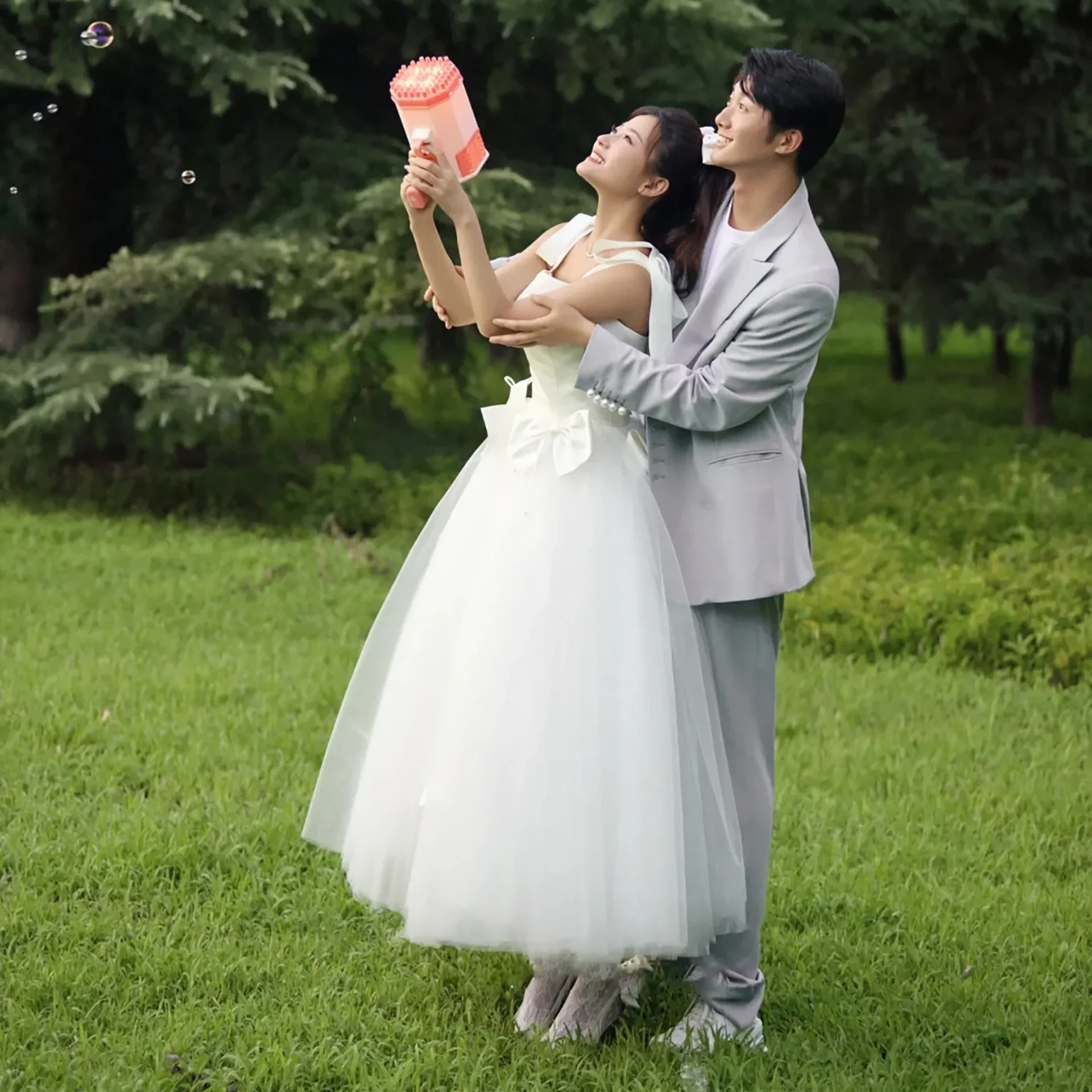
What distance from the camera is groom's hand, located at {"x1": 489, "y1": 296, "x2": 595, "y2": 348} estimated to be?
10.6ft

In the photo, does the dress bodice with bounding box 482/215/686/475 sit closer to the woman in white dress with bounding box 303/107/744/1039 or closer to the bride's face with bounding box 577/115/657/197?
the woman in white dress with bounding box 303/107/744/1039

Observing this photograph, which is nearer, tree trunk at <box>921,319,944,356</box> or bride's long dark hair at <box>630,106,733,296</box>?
bride's long dark hair at <box>630,106,733,296</box>

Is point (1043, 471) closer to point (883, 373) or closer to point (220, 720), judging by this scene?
point (220, 720)

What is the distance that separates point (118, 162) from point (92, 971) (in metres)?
7.73

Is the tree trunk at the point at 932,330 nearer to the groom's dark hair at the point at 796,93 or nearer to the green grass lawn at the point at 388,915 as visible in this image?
the green grass lawn at the point at 388,915

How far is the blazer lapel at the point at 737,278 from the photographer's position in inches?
128

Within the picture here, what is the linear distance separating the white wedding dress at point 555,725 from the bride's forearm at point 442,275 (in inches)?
8.7

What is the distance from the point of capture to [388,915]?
4.21 m

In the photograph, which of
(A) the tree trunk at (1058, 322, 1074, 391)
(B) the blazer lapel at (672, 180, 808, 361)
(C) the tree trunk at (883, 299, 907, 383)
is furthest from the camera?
(C) the tree trunk at (883, 299, 907, 383)

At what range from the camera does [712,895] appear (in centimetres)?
331

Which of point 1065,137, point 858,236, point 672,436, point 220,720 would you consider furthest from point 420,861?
point 1065,137

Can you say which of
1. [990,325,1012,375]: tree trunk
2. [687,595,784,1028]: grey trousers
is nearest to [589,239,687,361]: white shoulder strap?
[687,595,784,1028]: grey trousers

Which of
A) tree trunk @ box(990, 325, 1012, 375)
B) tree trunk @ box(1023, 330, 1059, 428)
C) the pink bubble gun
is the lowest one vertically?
tree trunk @ box(990, 325, 1012, 375)

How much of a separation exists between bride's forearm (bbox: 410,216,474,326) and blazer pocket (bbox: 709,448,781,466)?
2.28 feet
